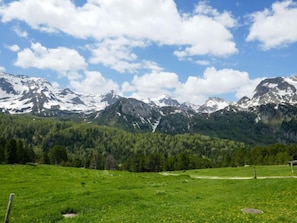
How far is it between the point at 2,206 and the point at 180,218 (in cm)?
2014

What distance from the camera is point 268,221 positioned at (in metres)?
22.6

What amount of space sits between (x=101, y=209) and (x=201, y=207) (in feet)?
30.4

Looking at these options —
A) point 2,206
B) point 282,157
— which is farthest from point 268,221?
point 282,157

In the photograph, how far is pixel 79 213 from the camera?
28172 mm

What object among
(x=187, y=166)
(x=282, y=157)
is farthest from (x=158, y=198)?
(x=187, y=166)

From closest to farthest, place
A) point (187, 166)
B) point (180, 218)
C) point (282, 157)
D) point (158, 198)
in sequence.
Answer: point (180, 218) → point (158, 198) → point (282, 157) → point (187, 166)

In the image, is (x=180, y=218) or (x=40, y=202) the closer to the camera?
(x=180, y=218)

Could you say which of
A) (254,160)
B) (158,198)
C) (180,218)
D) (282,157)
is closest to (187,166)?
(254,160)

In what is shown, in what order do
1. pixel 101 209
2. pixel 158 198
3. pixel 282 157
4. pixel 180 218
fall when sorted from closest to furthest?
pixel 180 218, pixel 101 209, pixel 158 198, pixel 282 157

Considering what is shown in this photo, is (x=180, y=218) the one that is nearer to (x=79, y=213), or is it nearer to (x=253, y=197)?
(x=79, y=213)

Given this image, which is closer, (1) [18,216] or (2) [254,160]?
(1) [18,216]

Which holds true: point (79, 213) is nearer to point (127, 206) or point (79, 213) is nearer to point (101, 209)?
point (101, 209)

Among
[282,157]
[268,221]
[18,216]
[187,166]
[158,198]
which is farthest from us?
[187,166]

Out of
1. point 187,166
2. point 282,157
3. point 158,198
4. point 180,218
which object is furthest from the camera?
point 187,166
